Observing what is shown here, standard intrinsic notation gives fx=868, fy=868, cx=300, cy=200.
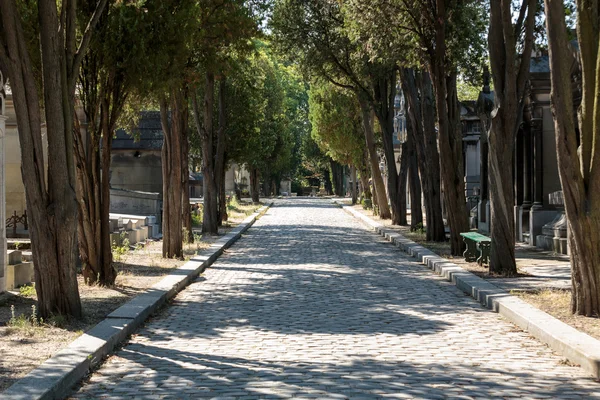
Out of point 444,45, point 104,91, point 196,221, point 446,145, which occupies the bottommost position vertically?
point 196,221

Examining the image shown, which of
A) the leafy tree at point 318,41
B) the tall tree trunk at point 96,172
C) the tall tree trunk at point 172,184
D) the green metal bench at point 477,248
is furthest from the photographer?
the leafy tree at point 318,41

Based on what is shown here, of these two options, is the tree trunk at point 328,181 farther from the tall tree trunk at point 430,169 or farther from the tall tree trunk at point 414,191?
the tall tree trunk at point 430,169

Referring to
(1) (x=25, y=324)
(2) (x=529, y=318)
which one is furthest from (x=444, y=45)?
(1) (x=25, y=324)

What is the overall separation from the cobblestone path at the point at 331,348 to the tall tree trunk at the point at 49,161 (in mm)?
1144

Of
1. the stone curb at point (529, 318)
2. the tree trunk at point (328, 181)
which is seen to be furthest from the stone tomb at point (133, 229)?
the tree trunk at point (328, 181)

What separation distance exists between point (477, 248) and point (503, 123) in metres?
3.09

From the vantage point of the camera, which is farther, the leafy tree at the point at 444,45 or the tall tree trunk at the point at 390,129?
the tall tree trunk at the point at 390,129

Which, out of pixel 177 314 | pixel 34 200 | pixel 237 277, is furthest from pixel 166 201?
pixel 34 200

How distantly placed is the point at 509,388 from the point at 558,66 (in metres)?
4.69

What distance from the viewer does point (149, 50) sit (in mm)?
12953

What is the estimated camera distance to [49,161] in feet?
31.6

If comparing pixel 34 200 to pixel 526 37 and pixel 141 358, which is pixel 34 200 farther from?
pixel 526 37

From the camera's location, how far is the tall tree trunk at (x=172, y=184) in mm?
18016

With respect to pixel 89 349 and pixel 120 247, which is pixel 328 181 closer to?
pixel 120 247
